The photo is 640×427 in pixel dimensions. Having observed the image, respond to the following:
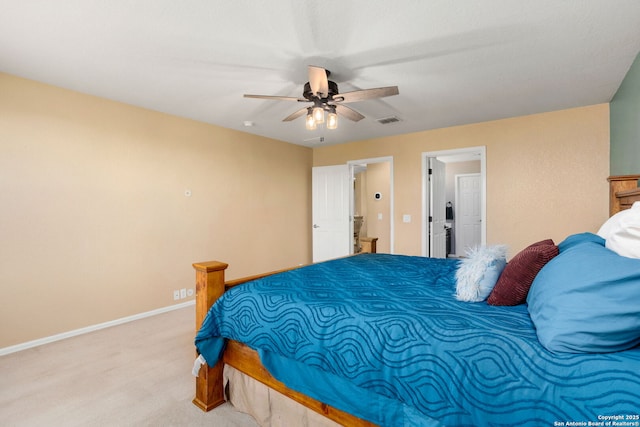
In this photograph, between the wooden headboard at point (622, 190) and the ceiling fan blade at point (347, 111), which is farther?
the ceiling fan blade at point (347, 111)

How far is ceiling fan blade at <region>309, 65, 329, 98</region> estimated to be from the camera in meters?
2.08

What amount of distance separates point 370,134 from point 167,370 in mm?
4055

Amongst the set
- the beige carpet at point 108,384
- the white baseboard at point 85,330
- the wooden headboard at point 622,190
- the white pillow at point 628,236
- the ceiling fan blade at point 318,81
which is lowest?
the beige carpet at point 108,384

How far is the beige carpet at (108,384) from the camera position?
1.84m

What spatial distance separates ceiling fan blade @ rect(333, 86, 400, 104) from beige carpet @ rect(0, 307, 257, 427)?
7.86 feet

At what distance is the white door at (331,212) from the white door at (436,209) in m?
1.36

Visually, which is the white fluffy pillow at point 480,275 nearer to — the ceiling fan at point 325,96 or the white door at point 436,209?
the ceiling fan at point 325,96

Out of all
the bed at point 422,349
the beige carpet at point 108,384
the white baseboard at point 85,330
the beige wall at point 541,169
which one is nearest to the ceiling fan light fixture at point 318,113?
the bed at point 422,349

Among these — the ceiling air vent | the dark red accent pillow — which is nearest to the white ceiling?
the ceiling air vent

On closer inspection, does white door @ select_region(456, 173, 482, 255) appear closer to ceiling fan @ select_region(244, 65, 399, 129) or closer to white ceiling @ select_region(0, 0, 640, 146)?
white ceiling @ select_region(0, 0, 640, 146)

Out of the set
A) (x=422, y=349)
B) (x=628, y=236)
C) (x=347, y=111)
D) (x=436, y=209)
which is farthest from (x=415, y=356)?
(x=436, y=209)

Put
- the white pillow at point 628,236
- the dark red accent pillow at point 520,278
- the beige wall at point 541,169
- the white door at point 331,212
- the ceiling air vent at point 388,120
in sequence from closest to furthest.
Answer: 1. the white pillow at point 628,236
2. the dark red accent pillow at point 520,278
3. the beige wall at point 541,169
4. the ceiling air vent at point 388,120
5. the white door at point 331,212

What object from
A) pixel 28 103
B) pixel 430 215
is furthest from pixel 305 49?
pixel 430 215

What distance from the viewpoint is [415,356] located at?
1.18m
